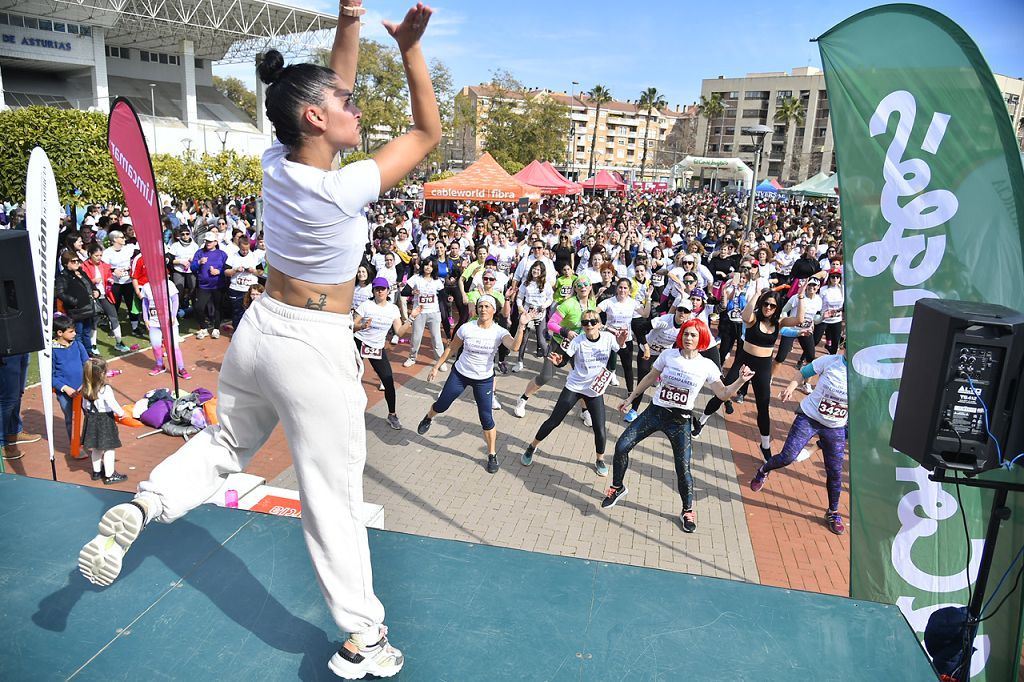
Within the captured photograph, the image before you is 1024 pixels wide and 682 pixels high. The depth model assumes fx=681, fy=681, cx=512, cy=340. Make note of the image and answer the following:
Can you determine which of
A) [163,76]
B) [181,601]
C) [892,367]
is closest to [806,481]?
[892,367]

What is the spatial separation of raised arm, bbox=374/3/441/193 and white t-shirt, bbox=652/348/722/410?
14.1ft

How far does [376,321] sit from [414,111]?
6.17m

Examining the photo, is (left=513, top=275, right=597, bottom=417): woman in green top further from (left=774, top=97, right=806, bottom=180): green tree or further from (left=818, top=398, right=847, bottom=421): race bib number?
(left=774, top=97, right=806, bottom=180): green tree

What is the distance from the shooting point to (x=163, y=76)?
53719mm

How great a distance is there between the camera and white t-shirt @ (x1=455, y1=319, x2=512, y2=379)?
277 inches

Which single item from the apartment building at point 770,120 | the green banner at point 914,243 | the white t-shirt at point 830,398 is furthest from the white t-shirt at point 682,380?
the apartment building at point 770,120

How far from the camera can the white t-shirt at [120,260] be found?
1070cm

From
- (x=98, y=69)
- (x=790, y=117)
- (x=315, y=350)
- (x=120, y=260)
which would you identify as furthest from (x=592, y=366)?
(x=790, y=117)

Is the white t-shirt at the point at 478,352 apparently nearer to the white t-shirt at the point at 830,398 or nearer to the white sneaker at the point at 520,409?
the white sneaker at the point at 520,409

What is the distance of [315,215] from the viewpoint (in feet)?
6.07

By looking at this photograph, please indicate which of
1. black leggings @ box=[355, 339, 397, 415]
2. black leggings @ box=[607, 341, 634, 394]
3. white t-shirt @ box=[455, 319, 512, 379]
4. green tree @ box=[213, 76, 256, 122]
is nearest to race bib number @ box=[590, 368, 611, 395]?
white t-shirt @ box=[455, 319, 512, 379]

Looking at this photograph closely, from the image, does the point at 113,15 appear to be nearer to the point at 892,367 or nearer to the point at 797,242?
the point at 797,242

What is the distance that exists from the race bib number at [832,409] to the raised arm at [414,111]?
16.8 feet

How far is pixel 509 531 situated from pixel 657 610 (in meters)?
3.45
